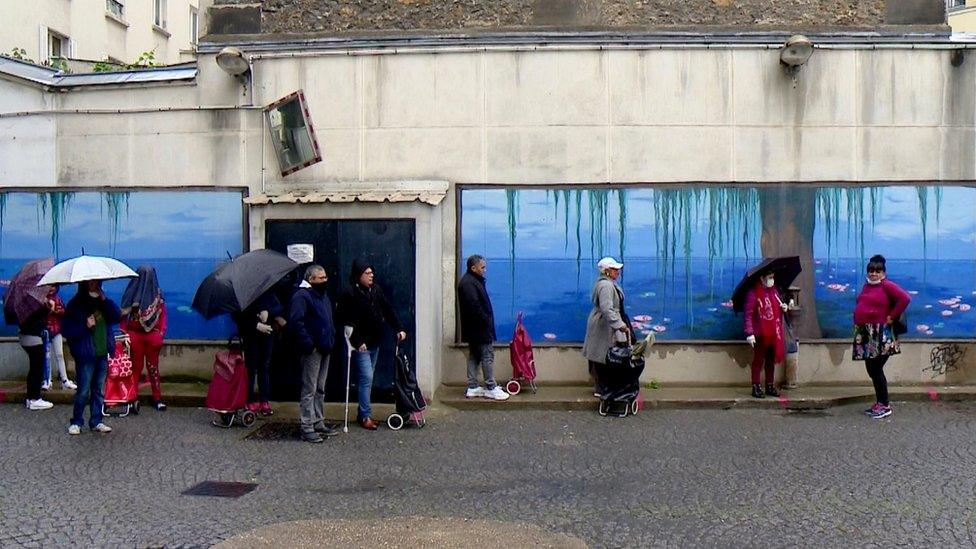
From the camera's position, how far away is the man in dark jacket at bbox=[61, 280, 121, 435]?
9164mm

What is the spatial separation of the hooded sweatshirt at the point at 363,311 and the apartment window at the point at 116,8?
51.9 ft

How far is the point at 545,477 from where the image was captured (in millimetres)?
7617

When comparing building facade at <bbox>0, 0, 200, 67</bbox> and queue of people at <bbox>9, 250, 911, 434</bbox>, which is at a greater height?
building facade at <bbox>0, 0, 200, 67</bbox>

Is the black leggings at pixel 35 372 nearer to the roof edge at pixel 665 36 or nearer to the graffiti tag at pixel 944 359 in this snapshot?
the roof edge at pixel 665 36

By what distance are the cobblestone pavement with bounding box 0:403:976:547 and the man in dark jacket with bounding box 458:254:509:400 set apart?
0.51 m

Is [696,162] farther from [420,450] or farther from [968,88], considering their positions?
[420,450]

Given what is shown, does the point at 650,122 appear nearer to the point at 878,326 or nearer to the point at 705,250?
the point at 705,250

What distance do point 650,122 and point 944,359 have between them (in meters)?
4.76

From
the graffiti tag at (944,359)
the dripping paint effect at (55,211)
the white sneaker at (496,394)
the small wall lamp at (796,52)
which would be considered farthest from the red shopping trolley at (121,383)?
the graffiti tag at (944,359)

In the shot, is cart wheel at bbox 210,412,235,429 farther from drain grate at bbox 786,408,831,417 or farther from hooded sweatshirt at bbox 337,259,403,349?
drain grate at bbox 786,408,831,417

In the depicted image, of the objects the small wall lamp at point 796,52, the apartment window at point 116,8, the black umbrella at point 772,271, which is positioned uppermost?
the apartment window at point 116,8

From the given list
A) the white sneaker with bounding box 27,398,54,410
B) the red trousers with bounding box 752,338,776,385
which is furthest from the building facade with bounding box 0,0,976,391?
the white sneaker with bounding box 27,398,54,410

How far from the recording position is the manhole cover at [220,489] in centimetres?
713

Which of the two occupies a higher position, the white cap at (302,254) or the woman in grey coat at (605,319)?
the white cap at (302,254)
